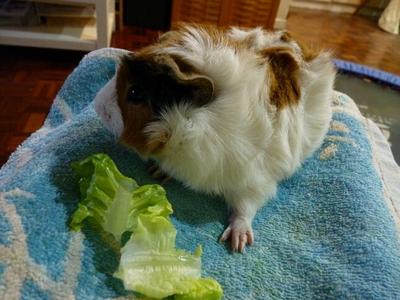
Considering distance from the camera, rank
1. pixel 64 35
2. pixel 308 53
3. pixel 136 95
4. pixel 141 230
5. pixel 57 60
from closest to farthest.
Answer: pixel 141 230, pixel 136 95, pixel 308 53, pixel 64 35, pixel 57 60

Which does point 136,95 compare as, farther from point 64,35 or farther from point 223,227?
point 64,35

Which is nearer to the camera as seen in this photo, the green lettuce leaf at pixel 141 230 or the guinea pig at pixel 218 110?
the green lettuce leaf at pixel 141 230

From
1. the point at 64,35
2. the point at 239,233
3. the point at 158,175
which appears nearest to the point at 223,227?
the point at 239,233

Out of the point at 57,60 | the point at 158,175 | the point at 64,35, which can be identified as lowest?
the point at 57,60

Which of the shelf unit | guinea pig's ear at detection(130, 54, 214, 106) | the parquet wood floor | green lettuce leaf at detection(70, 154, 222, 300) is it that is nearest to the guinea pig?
guinea pig's ear at detection(130, 54, 214, 106)

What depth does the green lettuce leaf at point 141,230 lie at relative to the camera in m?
0.75

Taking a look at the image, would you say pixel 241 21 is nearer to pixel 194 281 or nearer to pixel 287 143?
pixel 287 143

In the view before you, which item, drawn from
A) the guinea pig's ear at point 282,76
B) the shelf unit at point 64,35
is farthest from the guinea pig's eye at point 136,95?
the shelf unit at point 64,35

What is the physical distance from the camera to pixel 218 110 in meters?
0.87

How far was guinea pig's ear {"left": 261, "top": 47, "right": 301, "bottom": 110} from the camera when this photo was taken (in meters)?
0.96

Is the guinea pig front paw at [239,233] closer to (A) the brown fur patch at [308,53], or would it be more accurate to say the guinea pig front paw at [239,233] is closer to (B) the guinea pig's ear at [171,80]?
Result: (B) the guinea pig's ear at [171,80]

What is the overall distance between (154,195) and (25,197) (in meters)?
0.28

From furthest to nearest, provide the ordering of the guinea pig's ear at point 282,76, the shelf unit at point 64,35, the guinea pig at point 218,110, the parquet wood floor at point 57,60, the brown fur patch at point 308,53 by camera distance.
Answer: the shelf unit at point 64,35 < the parquet wood floor at point 57,60 < the brown fur patch at point 308,53 < the guinea pig's ear at point 282,76 < the guinea pig at point 218,110

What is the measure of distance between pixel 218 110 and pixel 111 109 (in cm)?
27
